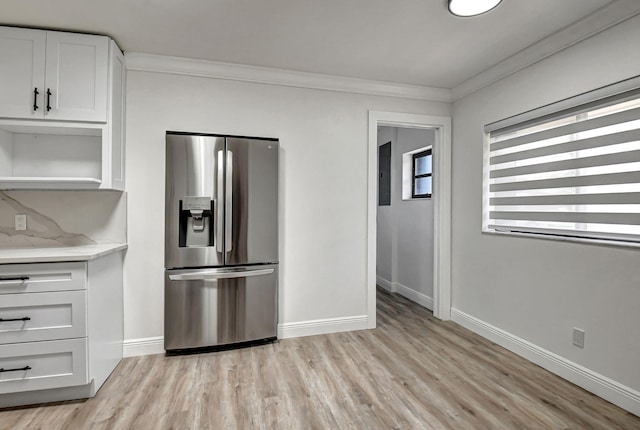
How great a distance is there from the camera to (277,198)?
9.50 feet

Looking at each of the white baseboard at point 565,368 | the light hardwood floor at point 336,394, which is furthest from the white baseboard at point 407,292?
the light hardwood floor at point 336,394

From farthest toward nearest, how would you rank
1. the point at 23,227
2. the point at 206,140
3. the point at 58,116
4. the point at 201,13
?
the point at 206,140, the point at 23,227, the point at 58,116, the point at 201,13

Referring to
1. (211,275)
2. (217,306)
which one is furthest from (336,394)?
(211,275)

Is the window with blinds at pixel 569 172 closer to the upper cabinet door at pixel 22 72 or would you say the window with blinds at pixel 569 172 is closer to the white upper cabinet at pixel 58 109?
the white upper cabinet at pixel 58 109

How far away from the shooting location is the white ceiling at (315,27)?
2070 millimetres

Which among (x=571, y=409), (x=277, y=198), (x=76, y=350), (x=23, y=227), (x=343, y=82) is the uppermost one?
(x=343, y=82)

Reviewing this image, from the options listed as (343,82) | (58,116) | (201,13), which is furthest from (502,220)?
(58,116)

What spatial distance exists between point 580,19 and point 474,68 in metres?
0.87

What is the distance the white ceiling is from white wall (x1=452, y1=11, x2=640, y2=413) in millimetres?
284

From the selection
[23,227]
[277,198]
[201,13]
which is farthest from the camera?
[277,198]

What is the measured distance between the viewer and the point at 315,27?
7.64 ft

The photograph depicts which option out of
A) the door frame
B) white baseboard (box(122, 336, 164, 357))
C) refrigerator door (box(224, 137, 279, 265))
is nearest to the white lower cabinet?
white baseboard (box(122, 336, 164, 357))

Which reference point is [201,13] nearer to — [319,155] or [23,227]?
[319,155]

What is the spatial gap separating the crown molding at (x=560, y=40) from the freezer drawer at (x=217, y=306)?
8.52ft
